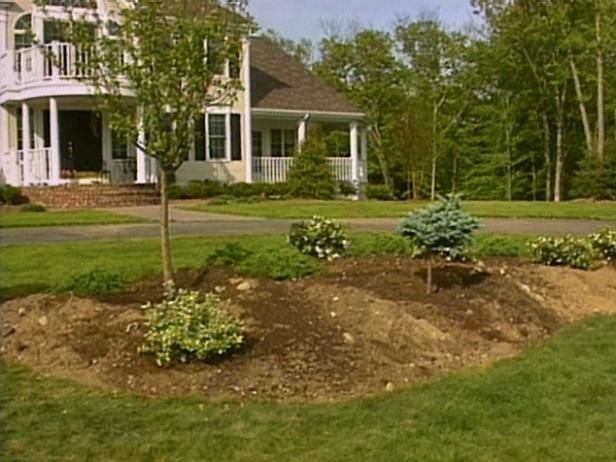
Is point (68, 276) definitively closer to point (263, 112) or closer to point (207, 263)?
point (207, 263)

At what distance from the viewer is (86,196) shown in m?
23.5

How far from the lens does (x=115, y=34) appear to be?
6930mm

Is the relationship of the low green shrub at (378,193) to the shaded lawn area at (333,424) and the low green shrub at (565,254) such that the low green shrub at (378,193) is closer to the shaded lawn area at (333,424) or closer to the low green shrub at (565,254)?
the low green shrub at (565,254)

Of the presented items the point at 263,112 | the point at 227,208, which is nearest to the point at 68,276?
the point at 227,208

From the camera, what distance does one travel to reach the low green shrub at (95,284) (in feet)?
24.7

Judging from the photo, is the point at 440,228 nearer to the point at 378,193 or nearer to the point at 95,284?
the point at 95,284

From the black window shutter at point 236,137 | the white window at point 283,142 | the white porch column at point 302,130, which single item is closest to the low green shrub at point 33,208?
the black window shutter at point 236,137

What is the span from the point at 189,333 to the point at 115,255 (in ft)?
17.4

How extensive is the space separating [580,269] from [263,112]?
21088mm

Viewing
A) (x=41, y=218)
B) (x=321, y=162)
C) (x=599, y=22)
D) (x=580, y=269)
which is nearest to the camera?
(x=580, y=269)

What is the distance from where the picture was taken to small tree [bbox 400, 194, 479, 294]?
25.9ft

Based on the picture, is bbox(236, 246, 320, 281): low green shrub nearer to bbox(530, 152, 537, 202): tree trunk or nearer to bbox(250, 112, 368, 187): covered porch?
bbox(250, 112, 368, 187): covered porch

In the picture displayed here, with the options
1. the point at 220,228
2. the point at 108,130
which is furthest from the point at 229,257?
the point at 108,130

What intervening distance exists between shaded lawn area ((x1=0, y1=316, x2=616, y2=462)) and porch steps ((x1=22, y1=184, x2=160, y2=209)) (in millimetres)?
17979
